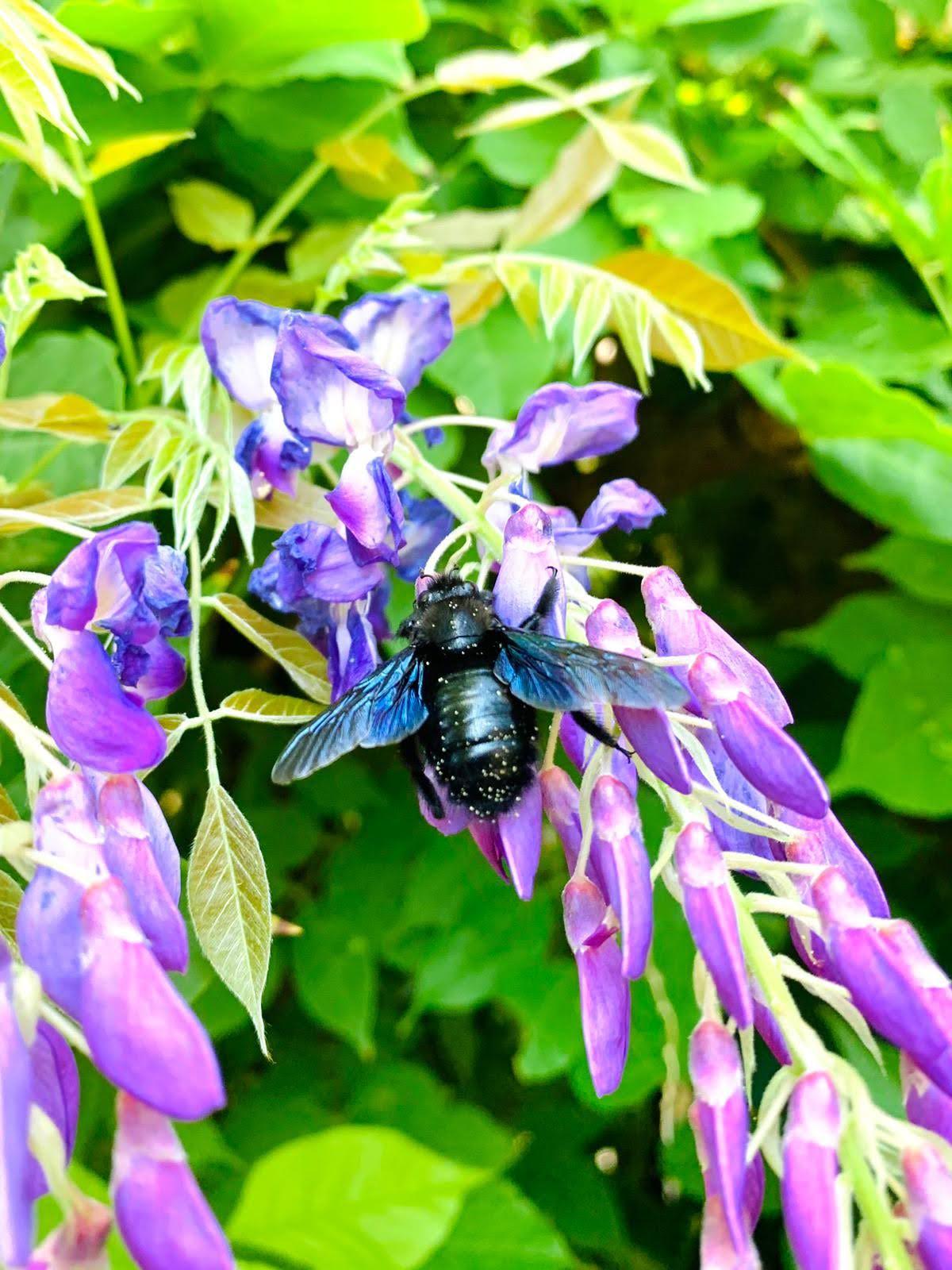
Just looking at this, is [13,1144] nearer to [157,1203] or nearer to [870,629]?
[157,1203]

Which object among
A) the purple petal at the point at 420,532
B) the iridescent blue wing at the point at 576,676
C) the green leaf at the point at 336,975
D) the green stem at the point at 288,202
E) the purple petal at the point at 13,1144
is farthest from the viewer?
the green leaf at the point at 336,975

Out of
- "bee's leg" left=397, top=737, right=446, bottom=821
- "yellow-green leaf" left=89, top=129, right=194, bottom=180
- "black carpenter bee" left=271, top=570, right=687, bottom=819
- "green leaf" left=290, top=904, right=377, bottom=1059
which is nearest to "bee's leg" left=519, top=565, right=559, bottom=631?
"black carpenter bee" left=271, top=570, right=687, bottom=819

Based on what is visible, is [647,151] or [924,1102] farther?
[647,151]

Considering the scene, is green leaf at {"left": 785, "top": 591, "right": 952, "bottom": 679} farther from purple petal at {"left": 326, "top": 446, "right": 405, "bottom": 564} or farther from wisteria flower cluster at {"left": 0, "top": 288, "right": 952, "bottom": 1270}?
purple petal at {"left": 326, "top": 446, "right": 405, "bottom": 564}

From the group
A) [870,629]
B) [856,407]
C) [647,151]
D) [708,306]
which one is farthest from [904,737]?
[647,151]

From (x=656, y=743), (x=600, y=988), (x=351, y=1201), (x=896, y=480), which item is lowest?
(x=351, y=1201)

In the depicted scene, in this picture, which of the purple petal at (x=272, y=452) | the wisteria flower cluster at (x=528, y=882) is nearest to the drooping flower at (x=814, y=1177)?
the wisteria flower cluster at (x=528, y=882)

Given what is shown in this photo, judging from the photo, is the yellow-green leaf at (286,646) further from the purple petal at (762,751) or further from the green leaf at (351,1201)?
the green leaf at (351,1201)
